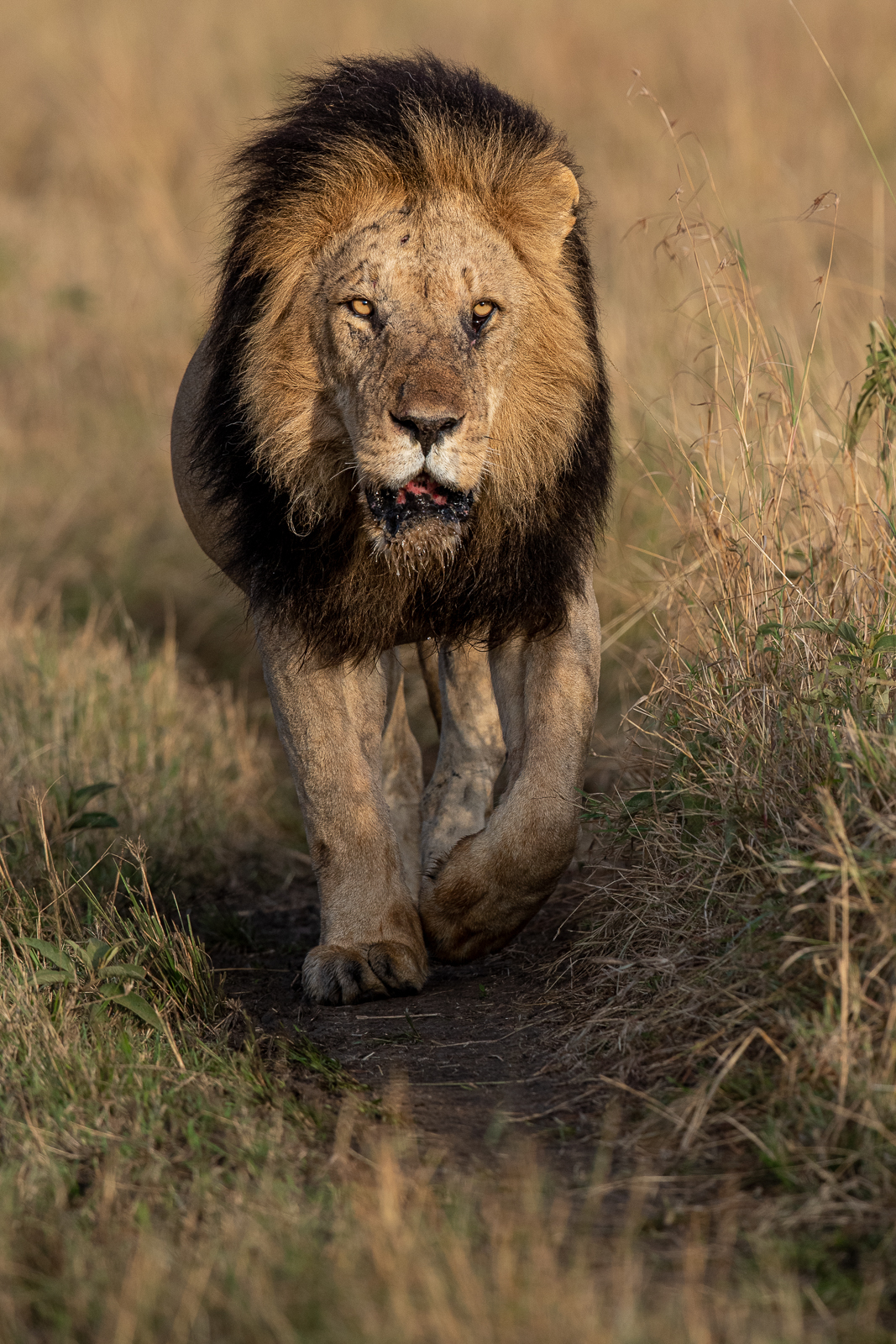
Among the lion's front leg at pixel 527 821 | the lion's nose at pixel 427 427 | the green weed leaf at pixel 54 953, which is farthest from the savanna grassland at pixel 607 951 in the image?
the lion's nose at pixel 427 427

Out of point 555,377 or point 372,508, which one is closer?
point 372,508

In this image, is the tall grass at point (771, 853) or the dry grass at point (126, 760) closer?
the tall grass at point (771, 853)

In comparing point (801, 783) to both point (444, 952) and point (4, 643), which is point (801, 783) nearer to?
point (444, 952)

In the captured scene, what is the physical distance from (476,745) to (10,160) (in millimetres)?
10986

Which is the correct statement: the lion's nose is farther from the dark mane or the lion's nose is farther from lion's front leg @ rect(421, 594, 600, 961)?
lion's front leg @ rect(421, 594, 600, 961)

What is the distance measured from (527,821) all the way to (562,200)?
1.52 metres

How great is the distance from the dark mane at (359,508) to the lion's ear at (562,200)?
3.0 inches

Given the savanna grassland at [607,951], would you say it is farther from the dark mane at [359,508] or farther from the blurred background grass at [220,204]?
the dark mane at [359,508]

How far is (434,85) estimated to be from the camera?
3709mm

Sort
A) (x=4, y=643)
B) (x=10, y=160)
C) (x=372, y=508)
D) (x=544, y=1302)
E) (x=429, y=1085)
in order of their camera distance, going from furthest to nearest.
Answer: (x=10, y=160)
(x=4, y=643)
(x=372, y=508)
(x=429, y=1085)
(x=544, y=1302)

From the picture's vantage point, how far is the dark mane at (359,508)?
374 cm

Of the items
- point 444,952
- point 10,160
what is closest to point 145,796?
point 444,952

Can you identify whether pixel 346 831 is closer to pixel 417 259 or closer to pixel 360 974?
pixel 360 974

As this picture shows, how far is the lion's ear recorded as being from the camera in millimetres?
3779
